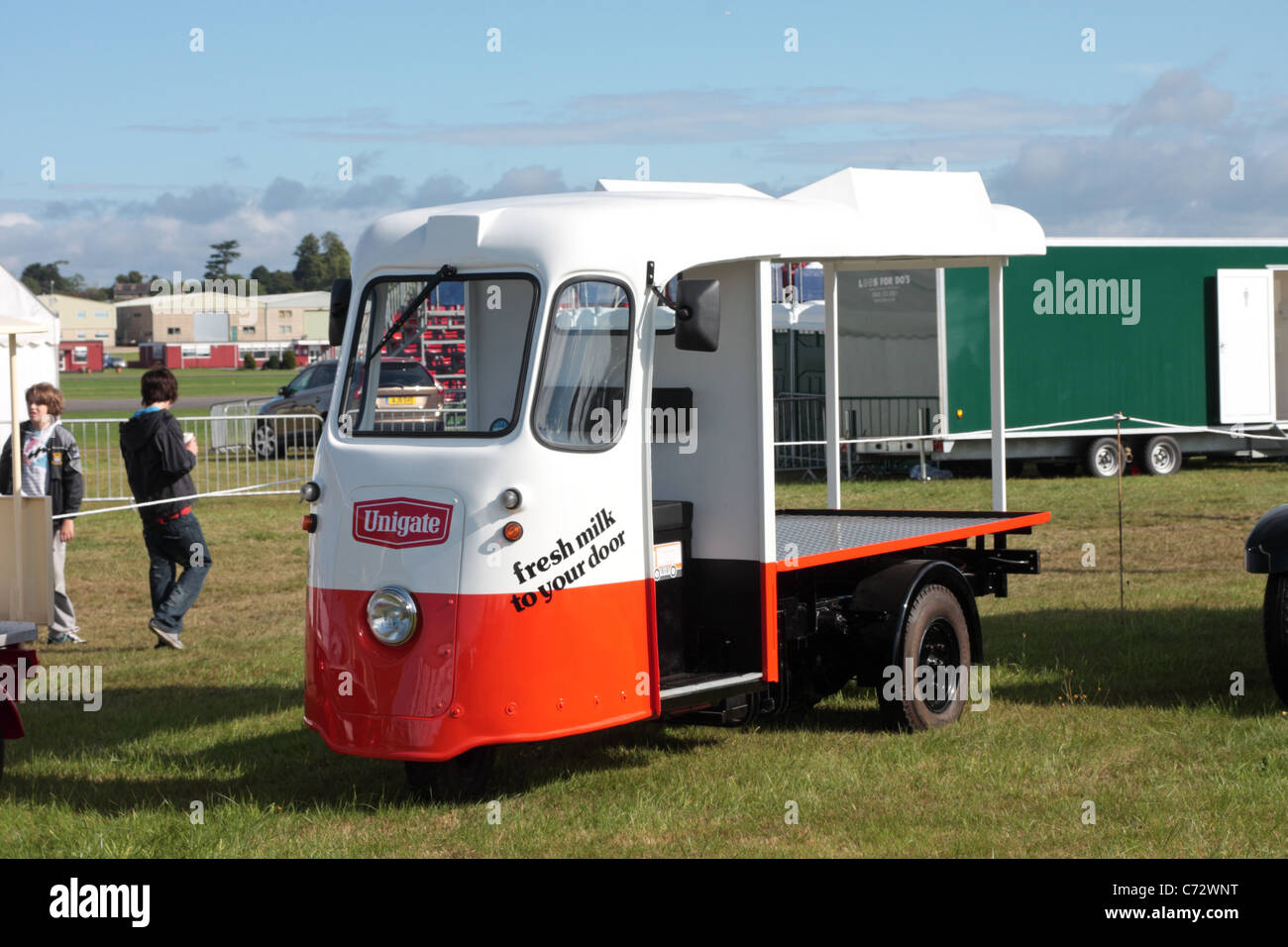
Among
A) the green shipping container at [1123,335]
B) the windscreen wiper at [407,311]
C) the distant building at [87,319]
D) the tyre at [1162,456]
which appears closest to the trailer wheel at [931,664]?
the windscreen wiper at [407,311]

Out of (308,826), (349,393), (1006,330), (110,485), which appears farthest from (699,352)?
(110,485)

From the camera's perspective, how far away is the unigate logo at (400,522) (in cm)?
617

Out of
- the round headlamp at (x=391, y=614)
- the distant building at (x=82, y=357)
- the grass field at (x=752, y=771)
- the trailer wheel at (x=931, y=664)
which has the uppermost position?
the distant building at (x=82, y=357)

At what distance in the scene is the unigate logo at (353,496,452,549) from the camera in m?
6.17

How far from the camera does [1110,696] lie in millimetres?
8469

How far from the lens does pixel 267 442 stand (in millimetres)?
21719

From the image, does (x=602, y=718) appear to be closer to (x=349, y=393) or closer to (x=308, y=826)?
(x=308, y=826)

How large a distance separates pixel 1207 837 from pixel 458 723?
117 inches

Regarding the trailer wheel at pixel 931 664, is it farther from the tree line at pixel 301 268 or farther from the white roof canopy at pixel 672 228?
the tree line at pixel 301 268

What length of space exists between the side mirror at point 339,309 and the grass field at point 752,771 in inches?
82.0

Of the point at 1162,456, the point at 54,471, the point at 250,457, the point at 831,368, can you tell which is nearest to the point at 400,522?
the point at 831,368

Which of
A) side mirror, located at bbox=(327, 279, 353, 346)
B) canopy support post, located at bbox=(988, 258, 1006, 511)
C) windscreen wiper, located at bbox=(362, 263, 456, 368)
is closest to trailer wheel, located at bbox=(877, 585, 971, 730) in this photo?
canopy support post, located at bbox=(988, 258, 1006, 511)

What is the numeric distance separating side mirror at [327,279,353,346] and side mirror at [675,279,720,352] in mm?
1611

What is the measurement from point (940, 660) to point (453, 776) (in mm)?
2906
